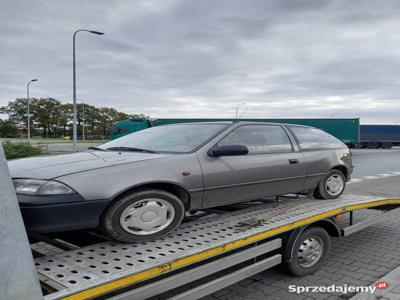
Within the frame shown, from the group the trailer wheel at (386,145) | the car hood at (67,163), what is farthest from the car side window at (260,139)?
the trailer wheel at (386,145)

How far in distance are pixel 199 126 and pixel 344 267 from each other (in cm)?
237

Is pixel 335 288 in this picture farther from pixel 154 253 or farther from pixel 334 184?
pixel 154 253

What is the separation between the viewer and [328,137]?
16.9 ft

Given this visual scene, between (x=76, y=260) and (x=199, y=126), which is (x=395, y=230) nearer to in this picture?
(x=199, y=126)

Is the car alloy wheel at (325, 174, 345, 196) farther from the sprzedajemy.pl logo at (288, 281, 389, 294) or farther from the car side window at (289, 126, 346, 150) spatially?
the sprzedajemy.pl logo at (288, 281, 389, 294)

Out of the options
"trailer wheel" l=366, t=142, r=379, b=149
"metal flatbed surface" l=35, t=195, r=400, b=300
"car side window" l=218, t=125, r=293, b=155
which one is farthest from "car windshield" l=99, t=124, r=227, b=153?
"trailer wheel" l=366, t=142, r=379, b=149

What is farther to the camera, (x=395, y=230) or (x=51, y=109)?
(x=51, y=109)

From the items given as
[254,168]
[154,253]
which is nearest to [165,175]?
[154,253]

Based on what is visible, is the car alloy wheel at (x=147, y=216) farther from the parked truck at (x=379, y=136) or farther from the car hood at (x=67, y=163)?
the parked truck at (x=379, y=136)

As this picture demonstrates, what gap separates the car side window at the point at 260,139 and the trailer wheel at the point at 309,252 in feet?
3.33

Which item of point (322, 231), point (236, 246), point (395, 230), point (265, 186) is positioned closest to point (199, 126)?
point (265, 186)

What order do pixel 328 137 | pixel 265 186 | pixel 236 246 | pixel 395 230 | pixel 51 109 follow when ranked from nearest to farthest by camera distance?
pixel 236 246, pixel 265 186, pixel 328 137, pixel 395 230, pixel 51 109

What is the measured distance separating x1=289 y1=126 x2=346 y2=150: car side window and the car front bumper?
2.90m

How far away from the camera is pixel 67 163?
2.94 meters
